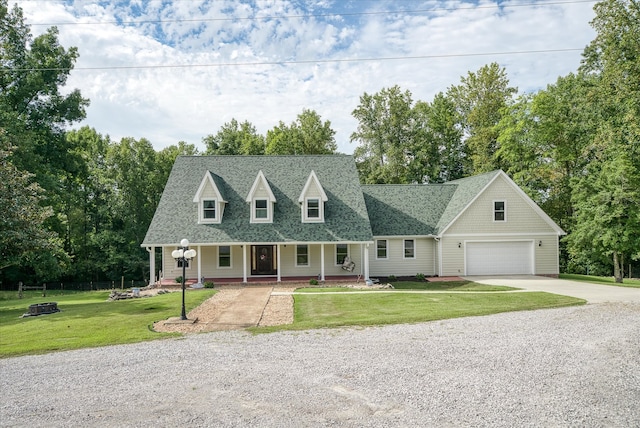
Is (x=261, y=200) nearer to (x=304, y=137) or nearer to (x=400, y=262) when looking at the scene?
(x=400, y=262)

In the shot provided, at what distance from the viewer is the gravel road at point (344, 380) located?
22.8ft

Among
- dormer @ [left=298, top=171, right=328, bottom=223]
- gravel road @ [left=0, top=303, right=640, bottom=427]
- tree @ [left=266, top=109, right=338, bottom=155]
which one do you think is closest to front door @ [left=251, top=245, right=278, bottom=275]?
dormer @ [left=298, top=171, right=328, bottom=223]

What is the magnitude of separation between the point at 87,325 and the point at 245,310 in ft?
16.9

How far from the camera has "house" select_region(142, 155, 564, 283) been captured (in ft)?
82.2

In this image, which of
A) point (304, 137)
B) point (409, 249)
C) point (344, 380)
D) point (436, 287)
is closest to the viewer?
point (344, 380)

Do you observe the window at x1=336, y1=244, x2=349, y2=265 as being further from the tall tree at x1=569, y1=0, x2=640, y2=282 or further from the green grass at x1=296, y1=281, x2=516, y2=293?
the tall tree at x1=569, y1=0, x2=640, y2=282

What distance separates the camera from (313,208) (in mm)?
25750

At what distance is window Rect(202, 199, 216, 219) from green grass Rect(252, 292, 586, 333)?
845 cm

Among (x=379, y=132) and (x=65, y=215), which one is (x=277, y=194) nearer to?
(x=379, y=132)

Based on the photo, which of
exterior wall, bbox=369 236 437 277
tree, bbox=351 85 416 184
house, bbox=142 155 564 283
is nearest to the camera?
house, bbox=142 155 564 283

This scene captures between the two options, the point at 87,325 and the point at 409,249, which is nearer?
the point at 87,325

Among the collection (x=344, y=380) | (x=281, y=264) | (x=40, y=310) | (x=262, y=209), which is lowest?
(x=40, y=310)

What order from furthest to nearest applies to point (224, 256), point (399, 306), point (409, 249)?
point (409, 249)
point (224, 256)
point (399, 306)

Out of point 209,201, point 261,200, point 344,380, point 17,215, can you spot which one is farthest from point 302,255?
point 344,380
